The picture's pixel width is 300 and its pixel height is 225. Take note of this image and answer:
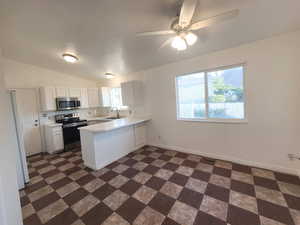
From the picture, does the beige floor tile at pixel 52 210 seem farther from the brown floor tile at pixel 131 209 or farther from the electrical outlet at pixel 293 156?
the electrical outlet at pixel 293 156

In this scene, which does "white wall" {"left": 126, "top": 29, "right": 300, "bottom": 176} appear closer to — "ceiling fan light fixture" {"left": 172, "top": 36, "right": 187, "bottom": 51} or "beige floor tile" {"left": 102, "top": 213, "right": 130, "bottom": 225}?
"ceiling fan light fixture" {"left": 172, "top": 36, "right": 187, "bottom": 51}

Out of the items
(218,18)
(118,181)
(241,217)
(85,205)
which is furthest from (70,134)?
(218,18)

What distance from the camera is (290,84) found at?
2.26 metres

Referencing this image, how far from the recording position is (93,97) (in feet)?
16.9

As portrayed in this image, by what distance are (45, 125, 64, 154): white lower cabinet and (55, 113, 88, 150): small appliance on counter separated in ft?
0.34

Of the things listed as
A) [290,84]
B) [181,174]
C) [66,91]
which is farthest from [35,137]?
[290,84]

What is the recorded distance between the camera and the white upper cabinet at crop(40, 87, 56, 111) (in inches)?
155

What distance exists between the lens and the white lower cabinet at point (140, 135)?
395 centimetres

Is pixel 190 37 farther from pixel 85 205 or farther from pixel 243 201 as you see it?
pixel 85 205

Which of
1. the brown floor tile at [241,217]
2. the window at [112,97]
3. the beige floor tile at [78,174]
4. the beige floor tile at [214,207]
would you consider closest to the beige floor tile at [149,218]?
the beige floor tile at [214,207]

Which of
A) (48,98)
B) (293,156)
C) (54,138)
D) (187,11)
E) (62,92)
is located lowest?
(293,156)

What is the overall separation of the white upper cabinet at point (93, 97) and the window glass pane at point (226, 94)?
411 centimetres

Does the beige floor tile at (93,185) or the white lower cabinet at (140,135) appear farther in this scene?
the white lower cabinet at (140,135)

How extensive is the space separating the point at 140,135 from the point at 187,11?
333cm
